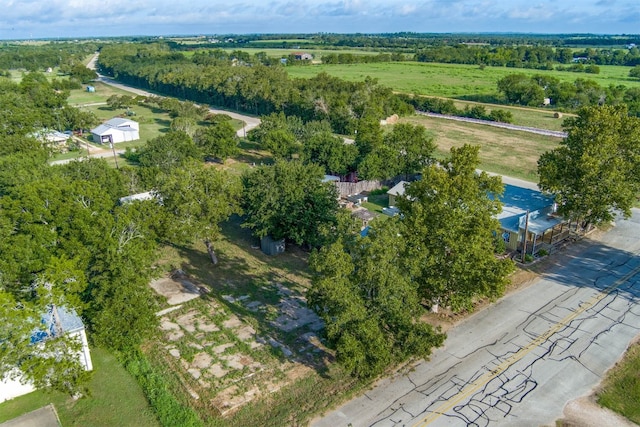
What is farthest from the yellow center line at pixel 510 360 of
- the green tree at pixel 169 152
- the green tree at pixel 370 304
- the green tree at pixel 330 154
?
the green tree at pixel 169 152

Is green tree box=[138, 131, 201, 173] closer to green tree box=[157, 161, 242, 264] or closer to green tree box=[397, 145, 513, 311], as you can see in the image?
green tree box=[157, 161, 242, 264]

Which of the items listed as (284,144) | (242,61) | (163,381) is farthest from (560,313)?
(242,61)

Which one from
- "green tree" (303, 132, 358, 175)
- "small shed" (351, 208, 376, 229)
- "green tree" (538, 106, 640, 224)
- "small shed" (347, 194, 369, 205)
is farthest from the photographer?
"green tree" (303, 132, 358, 175)

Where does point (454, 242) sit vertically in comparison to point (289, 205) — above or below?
above

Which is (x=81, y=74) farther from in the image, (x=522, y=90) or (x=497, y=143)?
(x=497, y=143)

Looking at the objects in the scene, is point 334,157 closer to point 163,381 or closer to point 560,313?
point 560,313

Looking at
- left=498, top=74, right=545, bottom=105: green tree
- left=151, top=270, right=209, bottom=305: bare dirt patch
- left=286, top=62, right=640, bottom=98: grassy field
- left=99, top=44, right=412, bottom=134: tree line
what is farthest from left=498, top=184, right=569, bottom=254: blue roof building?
left=286, top=62, right=640, bottom=98: grassy field

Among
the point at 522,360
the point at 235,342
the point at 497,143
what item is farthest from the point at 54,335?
the point at 497,143
